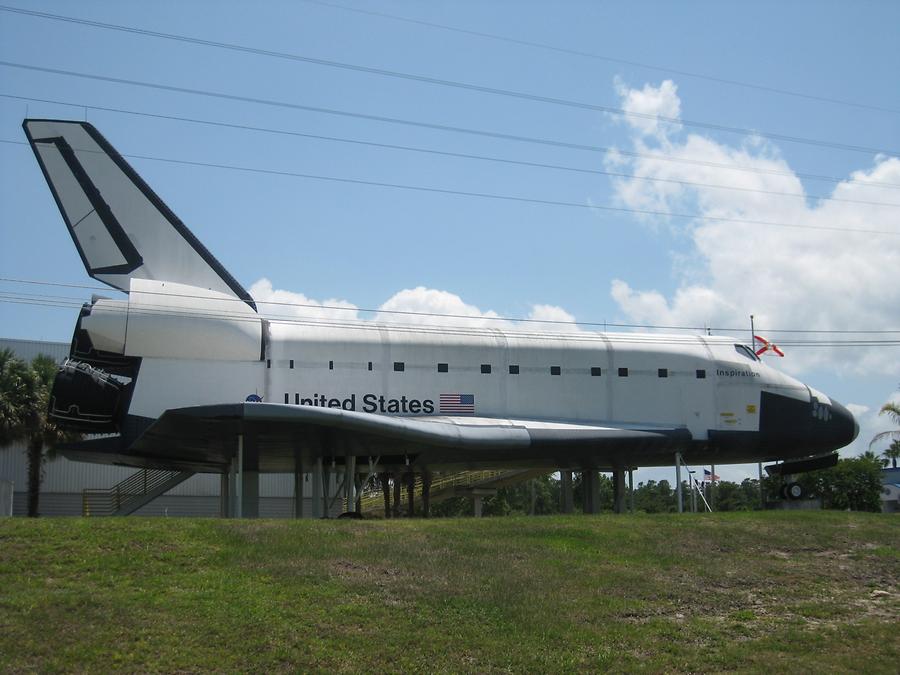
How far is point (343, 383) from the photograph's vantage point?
23.1 m

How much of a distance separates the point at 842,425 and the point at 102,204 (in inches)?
811

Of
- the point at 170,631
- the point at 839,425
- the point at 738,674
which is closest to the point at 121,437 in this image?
the point at 170,631

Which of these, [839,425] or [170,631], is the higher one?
[839,425]

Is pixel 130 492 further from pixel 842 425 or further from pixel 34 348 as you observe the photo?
pixel 842 425

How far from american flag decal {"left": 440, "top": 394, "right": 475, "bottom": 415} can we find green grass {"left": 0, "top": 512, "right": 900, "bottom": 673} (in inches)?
229

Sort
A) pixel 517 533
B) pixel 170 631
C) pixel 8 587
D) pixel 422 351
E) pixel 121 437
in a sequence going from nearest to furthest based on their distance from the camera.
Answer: pixel 170 631, pixel 8 587, pixel 517 533, pixel 121 437, pixel 422 351


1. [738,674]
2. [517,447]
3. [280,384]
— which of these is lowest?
[738,674]

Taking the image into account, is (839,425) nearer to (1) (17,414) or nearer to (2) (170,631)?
(2) (170,631)

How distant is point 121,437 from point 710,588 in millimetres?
13987

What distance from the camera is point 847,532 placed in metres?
19.8

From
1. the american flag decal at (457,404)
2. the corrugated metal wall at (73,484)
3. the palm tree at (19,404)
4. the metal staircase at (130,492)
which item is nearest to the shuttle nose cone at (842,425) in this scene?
the american flag decal at (457,404)

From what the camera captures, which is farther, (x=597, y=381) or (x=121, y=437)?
(x=597, y=381)

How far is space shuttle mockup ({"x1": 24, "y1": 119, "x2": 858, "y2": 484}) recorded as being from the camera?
2178cm

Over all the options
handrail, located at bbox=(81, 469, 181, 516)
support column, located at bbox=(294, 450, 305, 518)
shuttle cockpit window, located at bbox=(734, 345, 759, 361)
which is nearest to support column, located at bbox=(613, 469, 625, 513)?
shuttle cockpit window, located at bbox=(734, 345, 759, 361)
